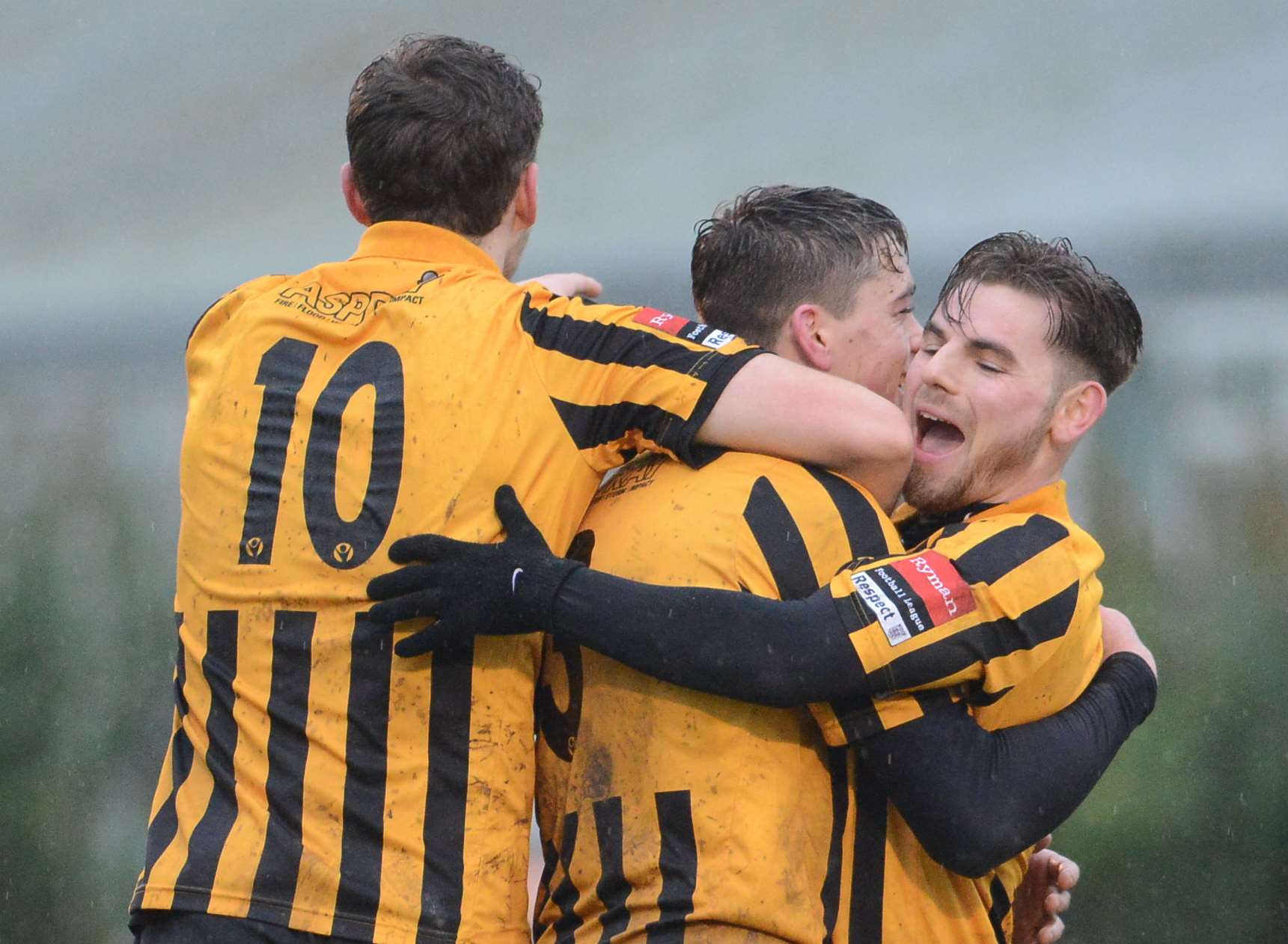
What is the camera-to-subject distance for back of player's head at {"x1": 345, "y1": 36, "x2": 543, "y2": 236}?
239 cm

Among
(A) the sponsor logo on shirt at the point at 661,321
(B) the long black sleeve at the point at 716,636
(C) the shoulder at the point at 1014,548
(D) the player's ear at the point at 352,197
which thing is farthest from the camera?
(D) the player's ear at the point at 352,197

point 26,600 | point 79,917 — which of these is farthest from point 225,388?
point 79,917

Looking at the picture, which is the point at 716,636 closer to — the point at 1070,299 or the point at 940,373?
the point at 940,373

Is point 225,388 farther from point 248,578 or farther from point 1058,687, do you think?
point 1058,687

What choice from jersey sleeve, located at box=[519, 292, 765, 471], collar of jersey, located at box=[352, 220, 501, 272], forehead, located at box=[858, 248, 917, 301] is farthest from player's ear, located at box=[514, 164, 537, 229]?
forehead, located at box=[858, 248, 917, 301]

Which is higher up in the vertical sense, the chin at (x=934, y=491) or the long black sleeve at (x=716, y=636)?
the chin at (x=934, y=491)

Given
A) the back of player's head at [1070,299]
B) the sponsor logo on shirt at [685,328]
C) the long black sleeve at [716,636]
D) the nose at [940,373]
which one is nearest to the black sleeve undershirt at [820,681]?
the long black sleeve at [716,636]

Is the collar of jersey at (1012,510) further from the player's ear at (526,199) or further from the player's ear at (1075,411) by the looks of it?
A: the player's ear at (526,199)

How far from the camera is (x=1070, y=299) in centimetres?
268

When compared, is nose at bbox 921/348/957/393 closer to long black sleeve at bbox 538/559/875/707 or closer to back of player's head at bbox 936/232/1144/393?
back of player's head at bbox 936/232/1144/393

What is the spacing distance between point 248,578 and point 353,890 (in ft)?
1.65

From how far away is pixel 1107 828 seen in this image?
18.7m

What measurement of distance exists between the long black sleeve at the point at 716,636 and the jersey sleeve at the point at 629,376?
0.83 ft

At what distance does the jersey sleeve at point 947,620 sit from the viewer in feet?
6.88
